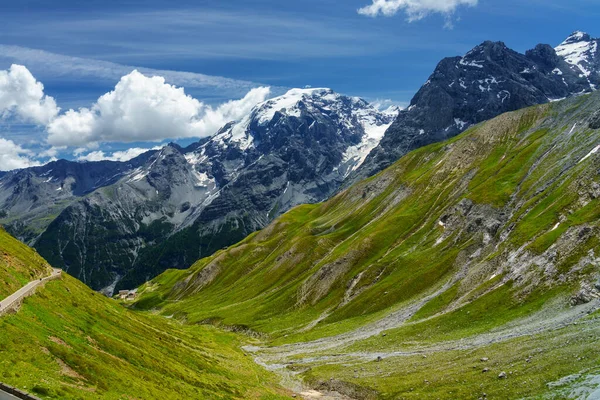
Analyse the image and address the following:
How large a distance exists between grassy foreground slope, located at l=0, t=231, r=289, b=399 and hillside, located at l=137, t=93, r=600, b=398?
1936cm

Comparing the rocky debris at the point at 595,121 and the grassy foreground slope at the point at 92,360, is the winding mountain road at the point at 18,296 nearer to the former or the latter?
the grassy foreground slope at the point at 92,360

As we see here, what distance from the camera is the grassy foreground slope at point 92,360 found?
127 feet

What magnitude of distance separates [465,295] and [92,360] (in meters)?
79.7

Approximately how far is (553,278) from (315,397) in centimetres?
4955

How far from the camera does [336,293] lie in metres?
151

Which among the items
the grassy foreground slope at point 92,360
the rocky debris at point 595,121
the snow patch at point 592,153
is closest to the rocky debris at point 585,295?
the grassy foreground slope at point 92,360

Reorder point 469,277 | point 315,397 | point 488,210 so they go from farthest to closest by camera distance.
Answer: point 488,210
point 469,277
point 315,397

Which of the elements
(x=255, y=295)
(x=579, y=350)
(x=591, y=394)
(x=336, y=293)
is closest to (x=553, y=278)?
(x=579, y=350)

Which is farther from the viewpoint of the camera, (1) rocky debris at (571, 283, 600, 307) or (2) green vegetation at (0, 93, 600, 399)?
(1) rocky debris at (571, 283, 600, 307)

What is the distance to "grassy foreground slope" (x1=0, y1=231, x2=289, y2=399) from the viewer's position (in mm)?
38656

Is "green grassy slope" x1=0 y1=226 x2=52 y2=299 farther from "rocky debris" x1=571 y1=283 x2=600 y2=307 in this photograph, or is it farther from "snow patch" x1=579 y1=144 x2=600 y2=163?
"snow patch" x1=579 y1=144 x2=600 y2=163

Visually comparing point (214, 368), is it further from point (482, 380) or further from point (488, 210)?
point (488, 210)

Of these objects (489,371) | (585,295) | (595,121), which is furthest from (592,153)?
(489,371)

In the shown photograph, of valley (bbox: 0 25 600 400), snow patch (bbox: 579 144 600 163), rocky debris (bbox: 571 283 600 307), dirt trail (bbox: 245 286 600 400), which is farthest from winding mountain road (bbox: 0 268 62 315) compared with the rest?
snow patch (bbox: 579 144 600 163)
